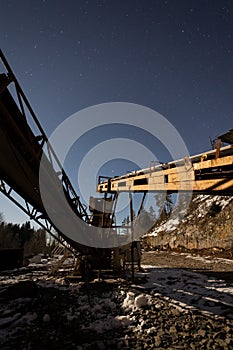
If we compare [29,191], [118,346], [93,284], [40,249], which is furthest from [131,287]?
[40,249]

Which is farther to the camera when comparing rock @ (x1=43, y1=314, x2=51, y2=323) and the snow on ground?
the snow on ground

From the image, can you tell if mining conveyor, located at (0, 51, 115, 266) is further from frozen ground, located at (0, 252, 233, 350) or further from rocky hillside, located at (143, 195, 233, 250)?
rocky hillside, located at (143, 195, 233, 250)

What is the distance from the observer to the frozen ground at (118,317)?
4.02m

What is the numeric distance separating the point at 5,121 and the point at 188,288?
8475mm

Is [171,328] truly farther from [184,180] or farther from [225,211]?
[225,211]

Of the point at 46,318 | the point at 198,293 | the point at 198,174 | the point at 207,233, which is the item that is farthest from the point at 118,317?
the point at 207,233

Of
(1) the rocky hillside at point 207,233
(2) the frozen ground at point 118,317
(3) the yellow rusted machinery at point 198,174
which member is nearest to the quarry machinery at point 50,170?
(3) the yellow rusted machinery at point 198,174

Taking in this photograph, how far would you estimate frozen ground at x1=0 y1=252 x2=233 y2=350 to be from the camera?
402cm

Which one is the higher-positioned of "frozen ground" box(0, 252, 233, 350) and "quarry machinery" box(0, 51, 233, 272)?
"quarry machinery" box(0, 51, 233, 272)

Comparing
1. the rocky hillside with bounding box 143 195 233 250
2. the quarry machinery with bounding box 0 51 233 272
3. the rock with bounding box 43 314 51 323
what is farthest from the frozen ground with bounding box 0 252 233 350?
the rocky hillside with bounding box 143 195 233 250

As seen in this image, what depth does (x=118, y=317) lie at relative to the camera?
203 inches

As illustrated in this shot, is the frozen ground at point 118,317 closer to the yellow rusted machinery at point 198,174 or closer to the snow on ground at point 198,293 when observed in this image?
the snow on ground at point 198,293

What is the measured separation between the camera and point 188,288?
25.0 feet

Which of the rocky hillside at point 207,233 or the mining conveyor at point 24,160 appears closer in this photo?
the mining conveyor at point 24,160
